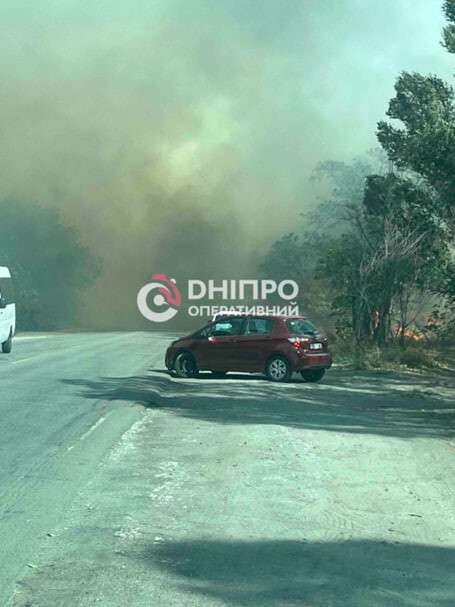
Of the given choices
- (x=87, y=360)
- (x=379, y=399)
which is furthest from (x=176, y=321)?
(x=379, y=399)

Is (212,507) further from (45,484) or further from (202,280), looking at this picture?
(202,280)

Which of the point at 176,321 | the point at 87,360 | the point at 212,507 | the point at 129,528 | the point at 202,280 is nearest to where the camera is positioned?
the point at 129,528

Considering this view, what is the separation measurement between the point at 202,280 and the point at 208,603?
81830mm

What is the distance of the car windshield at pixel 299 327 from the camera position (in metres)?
24.6

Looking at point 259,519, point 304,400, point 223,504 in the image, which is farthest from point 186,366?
point 259,519

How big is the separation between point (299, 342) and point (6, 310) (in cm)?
1186

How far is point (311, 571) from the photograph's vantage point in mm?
6930

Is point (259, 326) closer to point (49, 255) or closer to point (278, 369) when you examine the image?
point (278, 369)

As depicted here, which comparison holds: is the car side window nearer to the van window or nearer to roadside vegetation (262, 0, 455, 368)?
roadside vegetation (262, 0, 455, 368)

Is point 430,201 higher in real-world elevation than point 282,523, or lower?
higher

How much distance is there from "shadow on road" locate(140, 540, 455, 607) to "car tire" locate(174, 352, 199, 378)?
57.1 feet

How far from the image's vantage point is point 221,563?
23.2 ft

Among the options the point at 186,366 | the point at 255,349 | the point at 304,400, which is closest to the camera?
the point at 304,400

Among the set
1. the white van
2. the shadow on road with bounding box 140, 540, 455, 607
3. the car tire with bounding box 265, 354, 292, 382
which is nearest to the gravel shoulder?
the shadow on road with bounding box 140, 540, 455, 607
